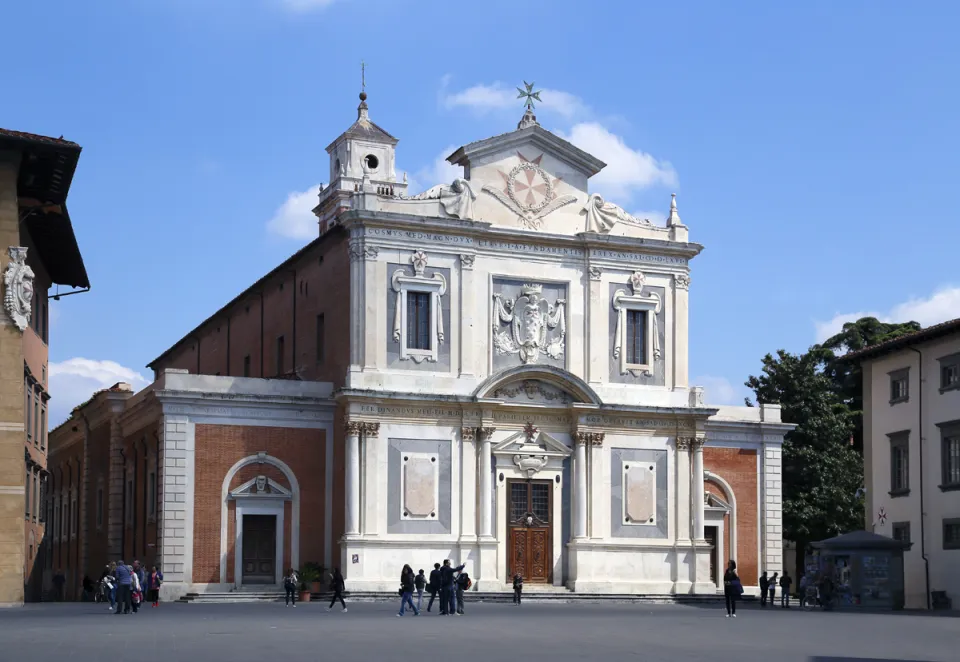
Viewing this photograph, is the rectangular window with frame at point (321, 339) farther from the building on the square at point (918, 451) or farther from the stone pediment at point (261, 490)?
the building on the square at point (918, 451)

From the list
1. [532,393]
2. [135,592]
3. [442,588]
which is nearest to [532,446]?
[532,393]

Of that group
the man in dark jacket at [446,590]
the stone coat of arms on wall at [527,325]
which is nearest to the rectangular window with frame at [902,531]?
the stone coat of arms on wall at [527,325]

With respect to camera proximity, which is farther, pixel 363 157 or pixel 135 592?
pixel 363 157

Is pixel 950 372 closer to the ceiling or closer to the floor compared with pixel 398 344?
closer to the floor

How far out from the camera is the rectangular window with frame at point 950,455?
168ft

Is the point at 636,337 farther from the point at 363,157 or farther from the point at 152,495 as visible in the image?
the point at 363,157

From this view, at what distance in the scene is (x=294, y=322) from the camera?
183ft

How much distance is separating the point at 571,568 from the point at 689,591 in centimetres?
448

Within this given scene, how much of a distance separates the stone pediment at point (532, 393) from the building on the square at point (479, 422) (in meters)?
0.08

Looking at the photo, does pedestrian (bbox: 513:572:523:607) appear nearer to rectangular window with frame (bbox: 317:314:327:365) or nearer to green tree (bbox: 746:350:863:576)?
rectangular window with frame (bbox: 317:314:327:365)

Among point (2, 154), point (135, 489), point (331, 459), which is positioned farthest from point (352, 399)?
point (2, 154)

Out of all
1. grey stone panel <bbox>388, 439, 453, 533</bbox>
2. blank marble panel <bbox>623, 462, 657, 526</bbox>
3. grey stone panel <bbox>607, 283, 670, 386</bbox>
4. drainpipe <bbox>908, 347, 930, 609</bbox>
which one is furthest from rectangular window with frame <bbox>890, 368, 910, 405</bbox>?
grey stone panel <bbox>388, 439, 453, 533</bbox>

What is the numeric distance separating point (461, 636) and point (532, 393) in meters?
23.2

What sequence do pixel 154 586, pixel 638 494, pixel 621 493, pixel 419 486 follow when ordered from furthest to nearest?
pixel 638 494 → pixel 621 493 → pixel 419 486 → pixel 154 586
